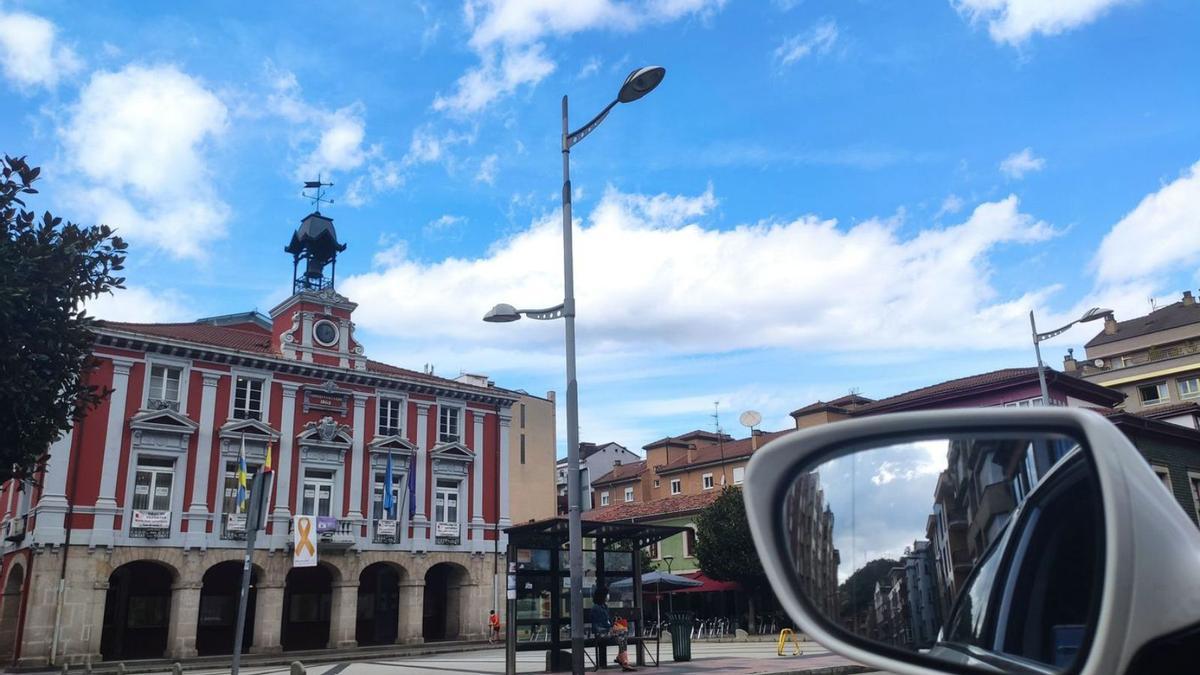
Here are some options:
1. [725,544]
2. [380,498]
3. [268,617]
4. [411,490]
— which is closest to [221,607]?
[268,617]

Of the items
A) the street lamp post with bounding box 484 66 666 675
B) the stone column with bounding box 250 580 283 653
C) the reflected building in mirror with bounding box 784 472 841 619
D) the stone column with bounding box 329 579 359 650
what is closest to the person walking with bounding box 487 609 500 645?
the stone column with bounding box 329 579 359 650

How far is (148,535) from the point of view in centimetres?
3062

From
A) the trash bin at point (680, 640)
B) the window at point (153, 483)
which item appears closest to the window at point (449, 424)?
the window at point (153, 483)

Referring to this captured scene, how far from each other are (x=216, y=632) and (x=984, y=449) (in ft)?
122

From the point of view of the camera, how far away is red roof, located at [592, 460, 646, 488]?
6406cm

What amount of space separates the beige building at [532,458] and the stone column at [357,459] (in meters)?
16.8

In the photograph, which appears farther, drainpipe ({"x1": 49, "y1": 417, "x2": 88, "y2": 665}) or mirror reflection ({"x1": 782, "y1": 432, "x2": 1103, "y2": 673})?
drainpipe ({"x1": 49, "y1": 417, "x2": 88, "y2": 665})

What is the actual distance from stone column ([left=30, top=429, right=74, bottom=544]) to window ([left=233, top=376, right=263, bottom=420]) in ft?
19.3

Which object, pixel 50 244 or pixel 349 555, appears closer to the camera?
pixel 50 244

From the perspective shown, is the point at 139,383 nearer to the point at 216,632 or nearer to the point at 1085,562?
the point at 216,632

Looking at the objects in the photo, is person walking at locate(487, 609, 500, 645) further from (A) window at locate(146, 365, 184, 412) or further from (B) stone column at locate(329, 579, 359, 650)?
(A) window at locate(146, 365, 184, 412)

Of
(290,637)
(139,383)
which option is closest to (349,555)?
(290,637)

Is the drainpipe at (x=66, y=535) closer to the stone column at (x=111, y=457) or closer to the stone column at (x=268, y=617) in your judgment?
the stone column at (x=111, y=457)

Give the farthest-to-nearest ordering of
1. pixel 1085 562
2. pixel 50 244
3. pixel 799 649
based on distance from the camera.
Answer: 1. pixel 799 649
2. pixel 50 244
3. pixel 1085 562
